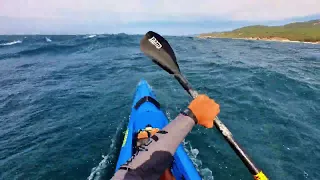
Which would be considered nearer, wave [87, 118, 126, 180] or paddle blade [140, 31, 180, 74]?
paddle blade [140, 31, 180, 74]

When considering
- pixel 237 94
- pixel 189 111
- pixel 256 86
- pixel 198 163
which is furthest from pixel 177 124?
pixel 256 86

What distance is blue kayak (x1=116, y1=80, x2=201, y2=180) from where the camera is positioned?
5270 mm

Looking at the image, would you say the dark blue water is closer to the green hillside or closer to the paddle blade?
the paddle blade

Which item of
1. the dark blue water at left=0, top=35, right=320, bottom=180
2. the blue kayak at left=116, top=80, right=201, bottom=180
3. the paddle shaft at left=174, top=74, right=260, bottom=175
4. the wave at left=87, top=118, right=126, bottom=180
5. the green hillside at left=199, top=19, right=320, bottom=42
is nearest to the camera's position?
→ the paddle shaft at left=174, top=74, right=260, bottom=175

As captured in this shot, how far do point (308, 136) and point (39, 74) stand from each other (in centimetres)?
1815

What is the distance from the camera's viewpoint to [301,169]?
7.41 meters

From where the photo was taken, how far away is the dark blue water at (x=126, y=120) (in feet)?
24.8

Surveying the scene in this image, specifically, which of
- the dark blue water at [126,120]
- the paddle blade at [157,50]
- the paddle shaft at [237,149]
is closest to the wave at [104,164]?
the dark blue water at [126,120]

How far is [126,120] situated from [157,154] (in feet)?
27.0

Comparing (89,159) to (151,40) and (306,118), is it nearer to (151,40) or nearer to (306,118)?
(151,40)

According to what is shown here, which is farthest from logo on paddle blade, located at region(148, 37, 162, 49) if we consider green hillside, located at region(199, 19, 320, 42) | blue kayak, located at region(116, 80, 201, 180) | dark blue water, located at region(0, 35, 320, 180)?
green hillside, located at region(199, 19, 320, 42)

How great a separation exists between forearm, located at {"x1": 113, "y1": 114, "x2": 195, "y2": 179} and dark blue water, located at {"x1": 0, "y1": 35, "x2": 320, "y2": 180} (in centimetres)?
489

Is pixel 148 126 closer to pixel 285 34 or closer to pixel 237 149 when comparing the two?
pixel 237 149

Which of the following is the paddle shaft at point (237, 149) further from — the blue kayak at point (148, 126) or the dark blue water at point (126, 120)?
the dark blue water at point (126, 120)
